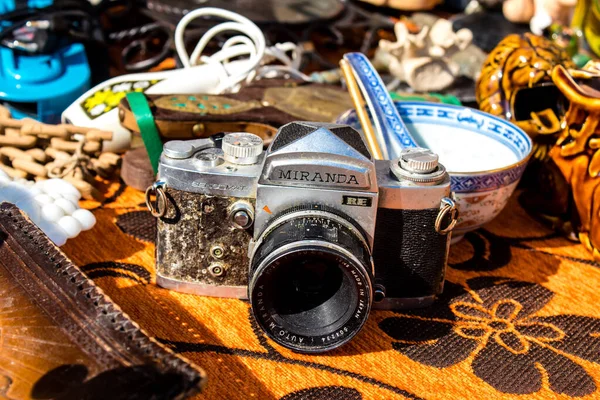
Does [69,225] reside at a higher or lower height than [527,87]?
lower

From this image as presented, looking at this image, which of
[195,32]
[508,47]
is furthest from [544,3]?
[195,32]

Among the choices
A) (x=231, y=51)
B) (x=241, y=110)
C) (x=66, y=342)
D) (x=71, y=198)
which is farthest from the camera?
(x=231, y=51)

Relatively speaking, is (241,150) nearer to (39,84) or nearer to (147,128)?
(147,128)

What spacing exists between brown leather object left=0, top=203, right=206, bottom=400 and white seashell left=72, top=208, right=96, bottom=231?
120 mm

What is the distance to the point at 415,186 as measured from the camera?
0.62 metres

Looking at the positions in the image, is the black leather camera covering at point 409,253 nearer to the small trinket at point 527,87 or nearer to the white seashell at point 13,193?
the small trinket at point 527,87

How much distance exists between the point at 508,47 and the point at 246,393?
0.57 metres

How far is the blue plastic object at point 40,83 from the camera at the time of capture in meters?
0.94

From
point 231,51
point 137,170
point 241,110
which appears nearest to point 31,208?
point 137,170

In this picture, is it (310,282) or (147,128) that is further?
(147,128)

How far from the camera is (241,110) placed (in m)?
0.88

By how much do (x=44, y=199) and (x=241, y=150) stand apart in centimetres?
26

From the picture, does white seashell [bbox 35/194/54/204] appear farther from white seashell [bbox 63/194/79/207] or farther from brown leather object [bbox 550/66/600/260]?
brown leather object [bbox 550/66/600/260]

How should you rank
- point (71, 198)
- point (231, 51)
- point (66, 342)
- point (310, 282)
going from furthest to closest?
1. point (231, 51)
2. point (71, 198)
3. point (310, 282)
4. point (66, 342)
